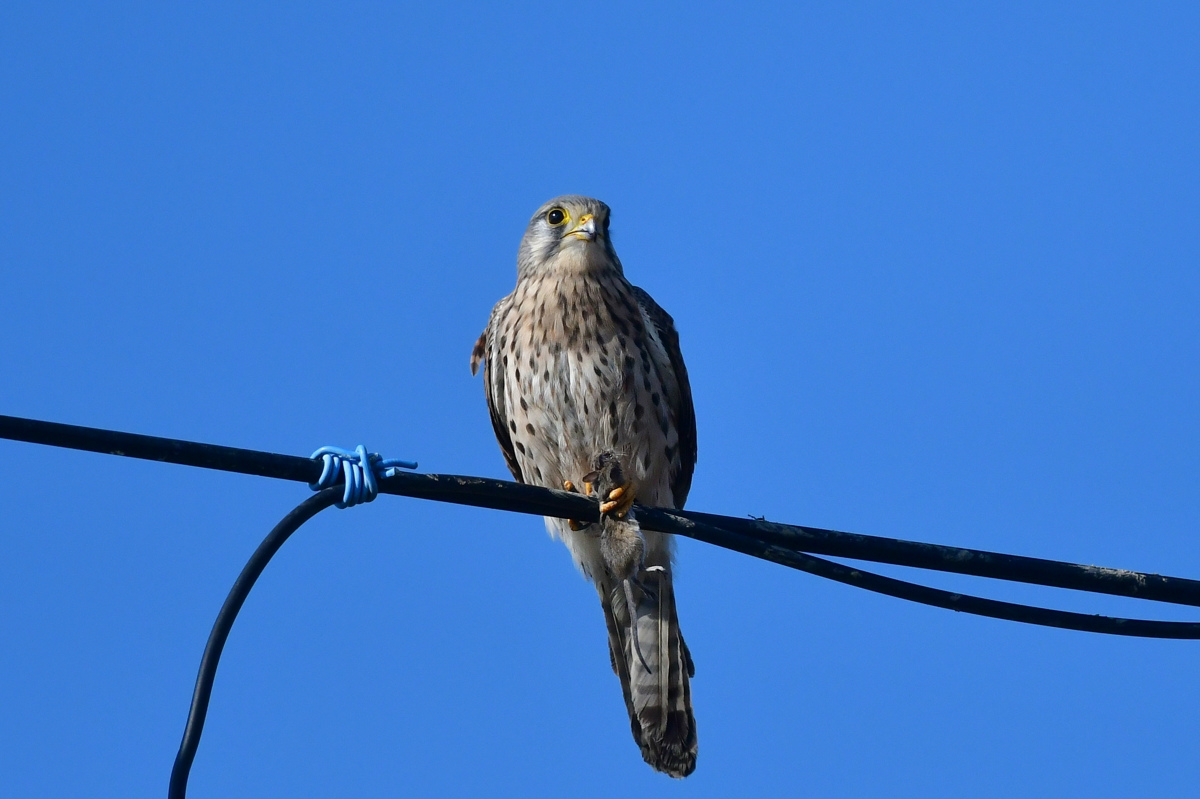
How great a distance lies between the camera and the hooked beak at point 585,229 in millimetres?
6375

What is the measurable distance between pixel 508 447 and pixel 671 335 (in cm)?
94

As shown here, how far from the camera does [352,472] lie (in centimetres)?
330

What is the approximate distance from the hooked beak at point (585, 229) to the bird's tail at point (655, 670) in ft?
4.88

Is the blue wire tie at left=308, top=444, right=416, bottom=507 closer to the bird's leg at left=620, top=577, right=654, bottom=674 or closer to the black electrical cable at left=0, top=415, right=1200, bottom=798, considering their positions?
the black electrical cable at left=0, top=415, right=1200, bottom=798

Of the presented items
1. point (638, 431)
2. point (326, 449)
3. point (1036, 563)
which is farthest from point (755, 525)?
point (638, 431)

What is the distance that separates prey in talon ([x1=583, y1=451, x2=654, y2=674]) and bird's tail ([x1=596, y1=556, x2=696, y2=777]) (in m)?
0.48

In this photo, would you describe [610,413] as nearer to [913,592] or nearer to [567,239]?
[567,239]

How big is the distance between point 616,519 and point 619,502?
438 mm

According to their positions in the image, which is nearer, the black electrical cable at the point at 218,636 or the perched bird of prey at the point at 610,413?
the black electrical cable at the point at 218,636

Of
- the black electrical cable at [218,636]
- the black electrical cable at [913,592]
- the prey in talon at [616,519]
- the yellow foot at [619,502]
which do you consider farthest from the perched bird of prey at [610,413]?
the black electrical cable at [218,636]

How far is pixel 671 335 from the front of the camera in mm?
6258

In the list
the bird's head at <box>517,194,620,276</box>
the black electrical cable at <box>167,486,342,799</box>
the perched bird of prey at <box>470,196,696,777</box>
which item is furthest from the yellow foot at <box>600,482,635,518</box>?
the black electrical cable at <box>167,486,342,799</box>

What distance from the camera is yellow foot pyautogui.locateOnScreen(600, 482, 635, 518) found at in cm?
450

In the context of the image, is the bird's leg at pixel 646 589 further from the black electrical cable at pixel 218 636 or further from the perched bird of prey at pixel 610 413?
the black electrical cable at pixel 218 636
